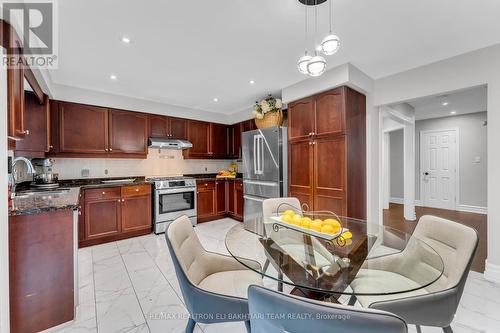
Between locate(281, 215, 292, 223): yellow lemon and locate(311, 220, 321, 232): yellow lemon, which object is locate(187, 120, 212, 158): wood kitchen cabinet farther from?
locate(311, 220, 321, 232): yellow lemon

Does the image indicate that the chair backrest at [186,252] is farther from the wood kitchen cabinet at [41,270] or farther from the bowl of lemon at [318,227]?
the wood kitchen cabinet at [41,270]

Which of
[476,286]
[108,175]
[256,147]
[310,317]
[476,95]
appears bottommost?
[476,286]

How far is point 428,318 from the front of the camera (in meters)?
1.18

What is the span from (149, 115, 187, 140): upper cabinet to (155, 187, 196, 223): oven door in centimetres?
109

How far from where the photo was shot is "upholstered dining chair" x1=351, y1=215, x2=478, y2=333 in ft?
3.85

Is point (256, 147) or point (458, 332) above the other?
point (256, 147)

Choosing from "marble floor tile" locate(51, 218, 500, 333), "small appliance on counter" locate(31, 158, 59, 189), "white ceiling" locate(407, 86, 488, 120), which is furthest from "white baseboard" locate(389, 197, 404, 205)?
"small appliance on counter" locate(31, 158, 59, 189)

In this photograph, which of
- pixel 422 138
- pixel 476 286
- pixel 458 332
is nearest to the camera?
pixel 458 332

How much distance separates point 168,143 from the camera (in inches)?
166

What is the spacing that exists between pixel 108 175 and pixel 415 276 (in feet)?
14.4

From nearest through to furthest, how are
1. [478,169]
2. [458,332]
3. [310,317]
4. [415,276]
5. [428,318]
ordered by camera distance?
1. [310,317]
2. [428,318]
3. [415,276]
4. [458,332]
5. [478,169]

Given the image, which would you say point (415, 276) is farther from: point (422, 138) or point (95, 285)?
point (422, 138)

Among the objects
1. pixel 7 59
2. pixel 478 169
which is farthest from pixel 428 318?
pixel 478 169

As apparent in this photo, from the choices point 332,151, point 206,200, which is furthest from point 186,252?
point 206,200
